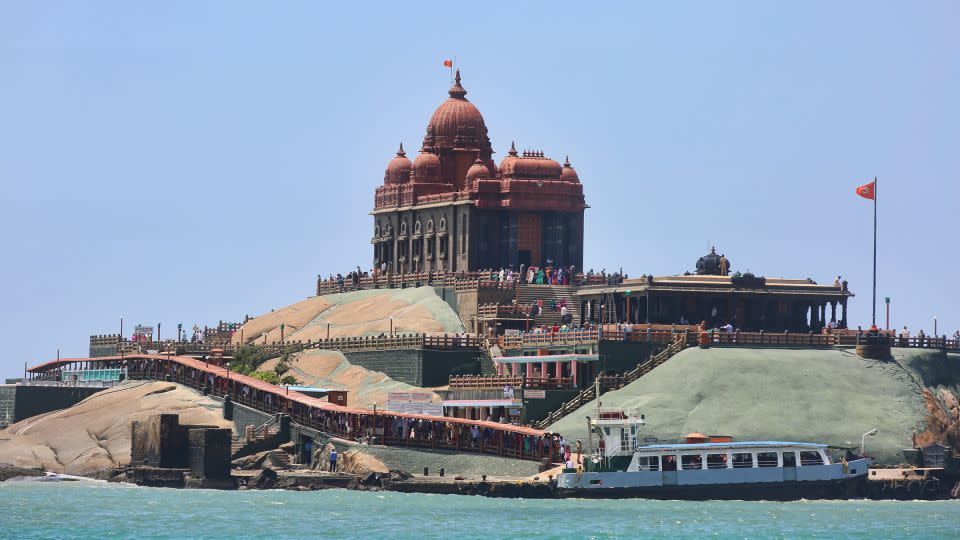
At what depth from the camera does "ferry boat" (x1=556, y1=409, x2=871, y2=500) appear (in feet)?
342

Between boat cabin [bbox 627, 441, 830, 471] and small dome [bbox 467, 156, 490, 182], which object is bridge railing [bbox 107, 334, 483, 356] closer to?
small dome [bbox 467, 156, 490, 182]

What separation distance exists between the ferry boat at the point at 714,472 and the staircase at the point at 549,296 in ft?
109

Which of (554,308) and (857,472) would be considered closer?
(857,472)

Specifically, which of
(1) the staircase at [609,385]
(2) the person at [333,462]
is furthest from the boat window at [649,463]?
(2) the person at [333,462]

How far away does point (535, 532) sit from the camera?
9362cm

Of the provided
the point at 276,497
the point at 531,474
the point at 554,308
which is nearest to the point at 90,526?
the point at 276,497

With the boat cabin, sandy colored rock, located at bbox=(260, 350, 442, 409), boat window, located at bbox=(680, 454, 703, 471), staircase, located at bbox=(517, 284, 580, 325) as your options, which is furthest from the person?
staircase, located at bbox=(517, 284, 580, 325)

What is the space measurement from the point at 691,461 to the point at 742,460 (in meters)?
2.21

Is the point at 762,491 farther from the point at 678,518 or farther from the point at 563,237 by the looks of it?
the point at 563,237

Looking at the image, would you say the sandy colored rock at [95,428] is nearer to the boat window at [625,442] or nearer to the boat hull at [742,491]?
the boat window at [625,442]

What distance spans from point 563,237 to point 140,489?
41900 mm

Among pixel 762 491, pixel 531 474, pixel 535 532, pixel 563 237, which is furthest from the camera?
pixel 563 237

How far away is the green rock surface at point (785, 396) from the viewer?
112688 mm

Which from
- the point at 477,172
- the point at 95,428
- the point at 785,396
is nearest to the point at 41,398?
the point at 95,428
